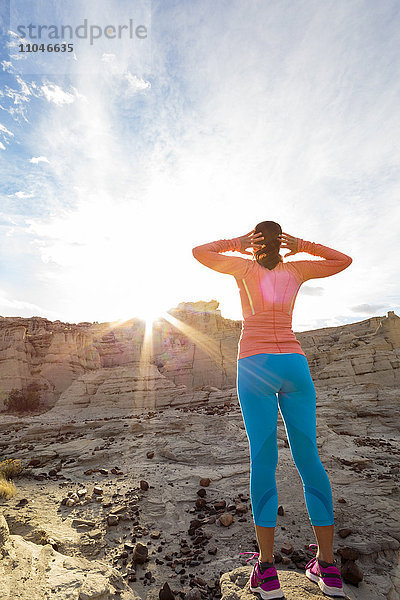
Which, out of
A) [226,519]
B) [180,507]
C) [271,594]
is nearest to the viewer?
[271,594]

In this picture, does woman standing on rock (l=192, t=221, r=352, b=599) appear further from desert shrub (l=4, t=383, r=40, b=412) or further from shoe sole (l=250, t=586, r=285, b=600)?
desert shrub (l=4, t=383, r=40, b=412)

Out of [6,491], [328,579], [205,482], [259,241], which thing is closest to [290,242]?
[259,241]

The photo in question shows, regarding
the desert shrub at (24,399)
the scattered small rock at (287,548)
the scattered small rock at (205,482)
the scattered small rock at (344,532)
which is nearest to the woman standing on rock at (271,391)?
the scattered small rock at (287,548)

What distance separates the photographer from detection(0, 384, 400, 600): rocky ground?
2588mm

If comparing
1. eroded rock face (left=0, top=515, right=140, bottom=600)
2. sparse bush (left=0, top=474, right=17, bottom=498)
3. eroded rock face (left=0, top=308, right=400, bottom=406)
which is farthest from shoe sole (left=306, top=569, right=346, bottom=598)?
eroded rock face (left=0, top=308, right=400, bottom=406)

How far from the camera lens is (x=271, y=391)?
2.37 m

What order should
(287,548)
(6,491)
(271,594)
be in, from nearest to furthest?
(271,594) < (287,548) < (6,491)

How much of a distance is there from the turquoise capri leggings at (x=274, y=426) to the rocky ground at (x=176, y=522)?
0.55 meters

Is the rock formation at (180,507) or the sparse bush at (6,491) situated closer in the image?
the rock formation at (180,507)

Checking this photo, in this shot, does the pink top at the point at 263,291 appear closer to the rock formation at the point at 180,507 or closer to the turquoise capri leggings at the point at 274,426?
A: the turquoise capri leggings at the point at 274,426

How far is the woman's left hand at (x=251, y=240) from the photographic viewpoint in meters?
2.68

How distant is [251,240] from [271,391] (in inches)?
50.4

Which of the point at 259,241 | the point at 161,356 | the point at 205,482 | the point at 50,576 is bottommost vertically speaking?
the point at 205,482

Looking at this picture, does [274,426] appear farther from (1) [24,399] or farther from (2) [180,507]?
(1) [24,399]
